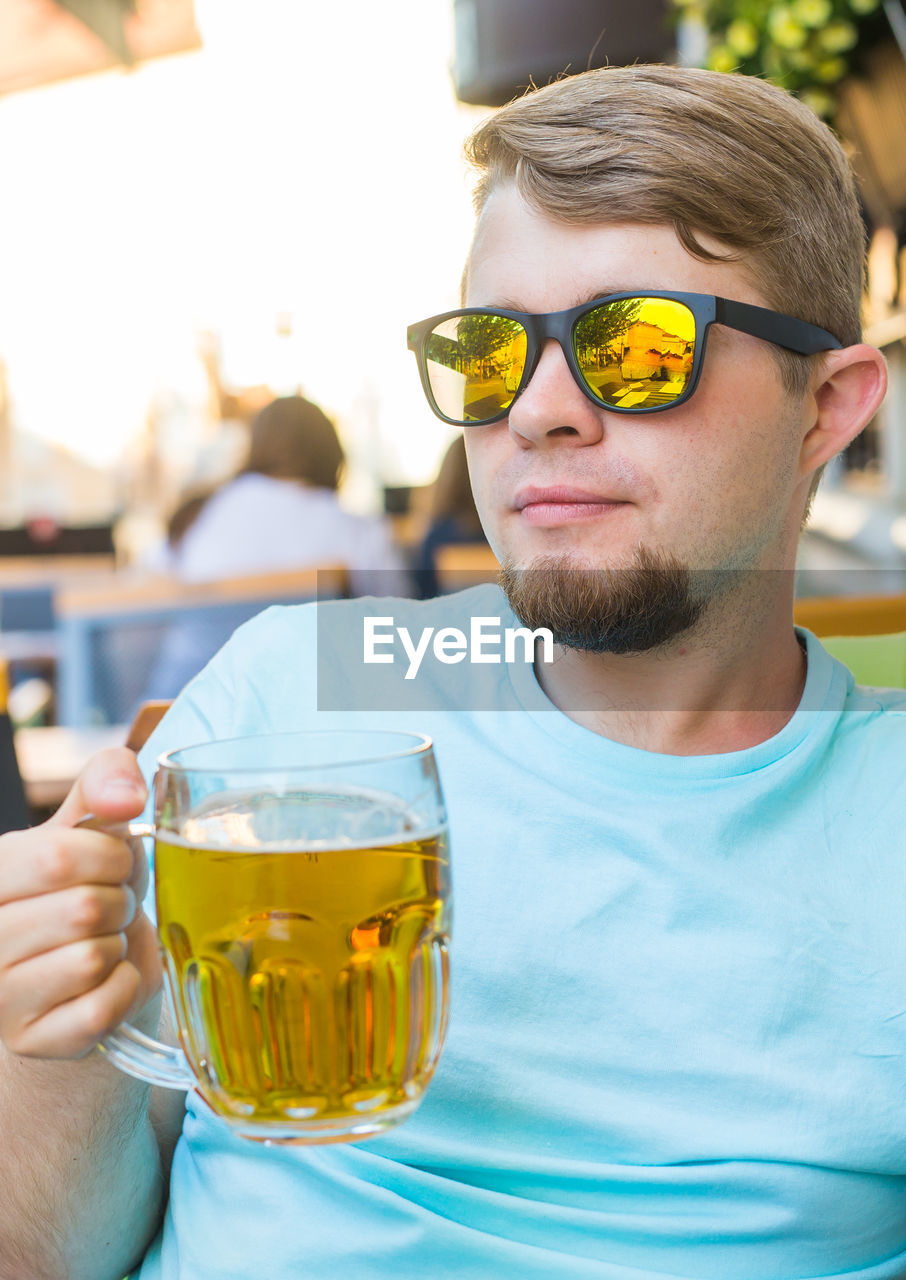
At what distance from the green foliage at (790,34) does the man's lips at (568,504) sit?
310 cm

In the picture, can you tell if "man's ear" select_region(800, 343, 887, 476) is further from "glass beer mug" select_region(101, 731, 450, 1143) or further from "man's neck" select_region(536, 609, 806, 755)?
"glass beer mug" select_region(101, 731, 450, 1143)

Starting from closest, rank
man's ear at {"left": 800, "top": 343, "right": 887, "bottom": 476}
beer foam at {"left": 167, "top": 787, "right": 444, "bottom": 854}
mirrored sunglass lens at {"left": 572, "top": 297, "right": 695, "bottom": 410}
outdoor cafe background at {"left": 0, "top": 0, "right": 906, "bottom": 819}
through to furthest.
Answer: beer foam at {"left": 167, "top": 787, "right": 444, "bottom": 854} < mirrored sunglass lens at {"left": 572, "top": 297, "right": 695, "bottom": 410} < man's ear at {"left": 800, "top": 343, "right": 887, "bottom": 476} < outdoor cafe background at {"left": 0, "top": 0, "right": 906, "bottom": 819}

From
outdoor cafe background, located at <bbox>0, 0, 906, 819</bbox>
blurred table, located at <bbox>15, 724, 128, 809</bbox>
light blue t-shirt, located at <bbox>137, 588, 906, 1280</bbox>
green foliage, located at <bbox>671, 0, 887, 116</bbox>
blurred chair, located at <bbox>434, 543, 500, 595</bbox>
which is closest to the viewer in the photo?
light blue t-shirt, located at <bbox>137, 588, 906, 1280</bbox>

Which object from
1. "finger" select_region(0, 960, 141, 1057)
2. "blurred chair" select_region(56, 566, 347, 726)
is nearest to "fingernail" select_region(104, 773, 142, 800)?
"finger" select_region(0, 960, 141, 1057)

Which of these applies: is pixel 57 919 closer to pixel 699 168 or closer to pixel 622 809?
pixel 622 809

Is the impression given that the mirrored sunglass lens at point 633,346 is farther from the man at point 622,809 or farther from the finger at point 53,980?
the finger at point 53,980

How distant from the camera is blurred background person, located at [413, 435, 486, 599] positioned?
17.0 ft

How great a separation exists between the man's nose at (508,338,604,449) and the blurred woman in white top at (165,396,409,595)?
10.2ft

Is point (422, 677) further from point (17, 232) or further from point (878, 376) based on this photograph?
point (17, 232)

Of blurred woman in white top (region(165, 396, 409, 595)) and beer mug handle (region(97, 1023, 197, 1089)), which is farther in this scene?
blurred woman in white top (region(165, 396, 409, 595))

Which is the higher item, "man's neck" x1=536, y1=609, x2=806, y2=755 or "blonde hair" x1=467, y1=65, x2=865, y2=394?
"blonde hair" x1=467, y1=65, x2=865, y2=394

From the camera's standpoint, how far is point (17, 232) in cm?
1026

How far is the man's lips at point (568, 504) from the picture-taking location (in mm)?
1083

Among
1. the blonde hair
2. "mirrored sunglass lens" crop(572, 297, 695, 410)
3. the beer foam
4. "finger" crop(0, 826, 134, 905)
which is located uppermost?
the blonde hair
